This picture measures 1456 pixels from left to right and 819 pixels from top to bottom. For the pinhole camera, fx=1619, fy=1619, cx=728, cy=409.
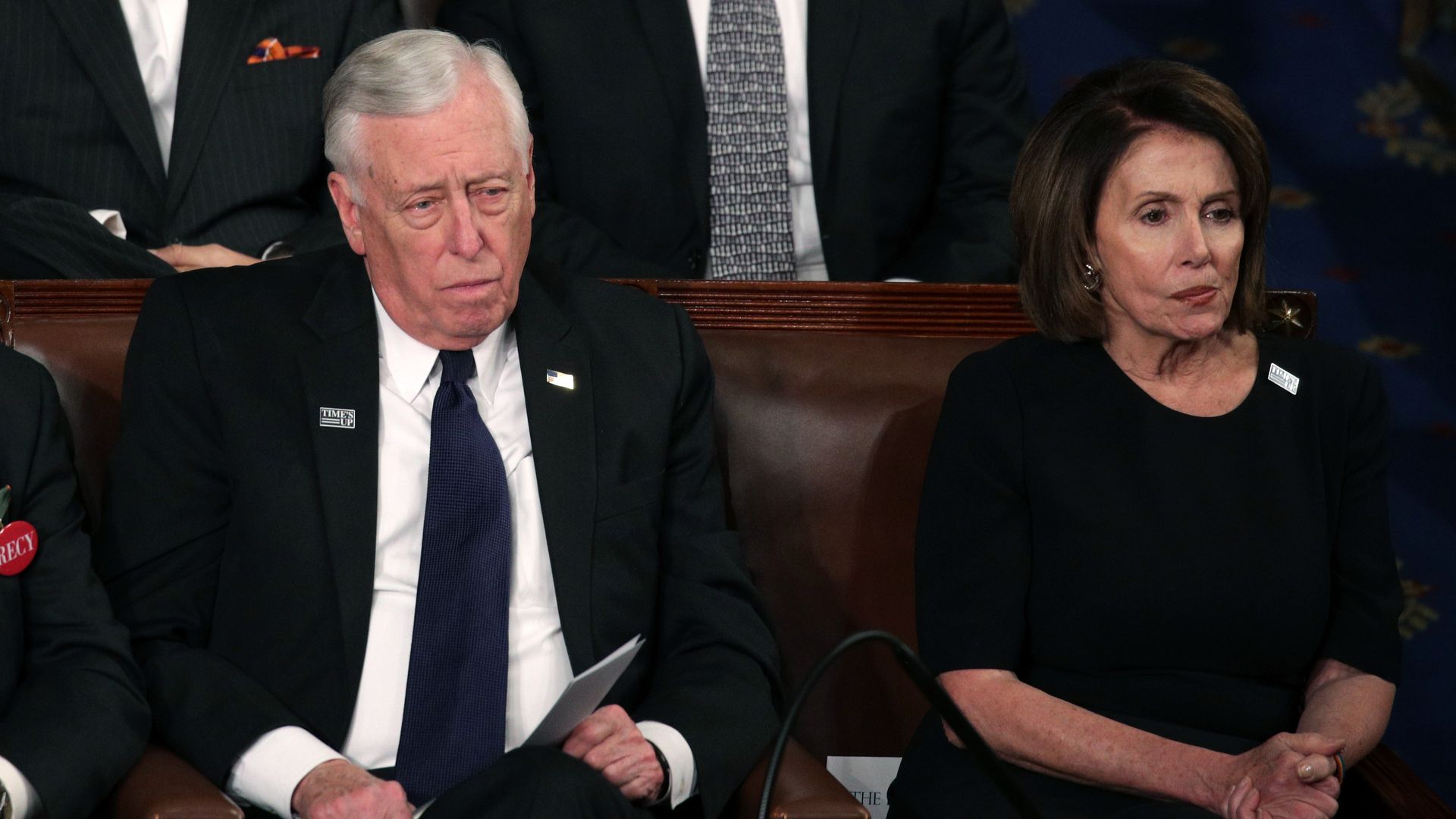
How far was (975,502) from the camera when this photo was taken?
166cm

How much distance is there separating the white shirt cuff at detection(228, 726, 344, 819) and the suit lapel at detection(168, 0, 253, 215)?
110cm

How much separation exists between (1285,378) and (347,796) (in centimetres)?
104

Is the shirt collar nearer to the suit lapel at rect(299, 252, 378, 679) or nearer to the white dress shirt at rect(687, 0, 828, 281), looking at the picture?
the suit lapel at rect(299, 252, 378, 679)

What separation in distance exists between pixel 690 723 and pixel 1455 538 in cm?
188

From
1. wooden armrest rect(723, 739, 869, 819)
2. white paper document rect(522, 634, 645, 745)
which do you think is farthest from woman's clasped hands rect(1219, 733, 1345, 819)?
white paper document rect(522, 634, 645, 745)

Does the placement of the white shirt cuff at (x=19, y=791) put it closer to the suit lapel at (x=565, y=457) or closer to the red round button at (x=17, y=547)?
the red round button at (x=17, y=547)

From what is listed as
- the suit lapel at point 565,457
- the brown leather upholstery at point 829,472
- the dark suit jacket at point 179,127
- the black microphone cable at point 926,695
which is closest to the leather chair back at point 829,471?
the brown leather upholstery at point 829,472

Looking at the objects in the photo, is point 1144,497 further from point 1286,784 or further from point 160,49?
point 160,49

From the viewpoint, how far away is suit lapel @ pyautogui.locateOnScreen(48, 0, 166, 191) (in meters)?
2.32

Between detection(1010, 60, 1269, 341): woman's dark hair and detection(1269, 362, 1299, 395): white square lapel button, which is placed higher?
detection(1010, 60, 1269, 341): woman's dark hair

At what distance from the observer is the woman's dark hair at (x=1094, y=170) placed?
1.68m

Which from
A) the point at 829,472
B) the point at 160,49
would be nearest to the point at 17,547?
the point at 829,472

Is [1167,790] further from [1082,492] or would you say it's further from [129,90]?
[129,90]

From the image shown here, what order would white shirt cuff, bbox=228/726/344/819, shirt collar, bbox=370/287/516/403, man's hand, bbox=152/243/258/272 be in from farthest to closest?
1. man's hand, bbox=152/243/258/272
2. shirt collar, bbox=370/287/516/403
3. white shirt cuff, bbox=228/726/344/819
